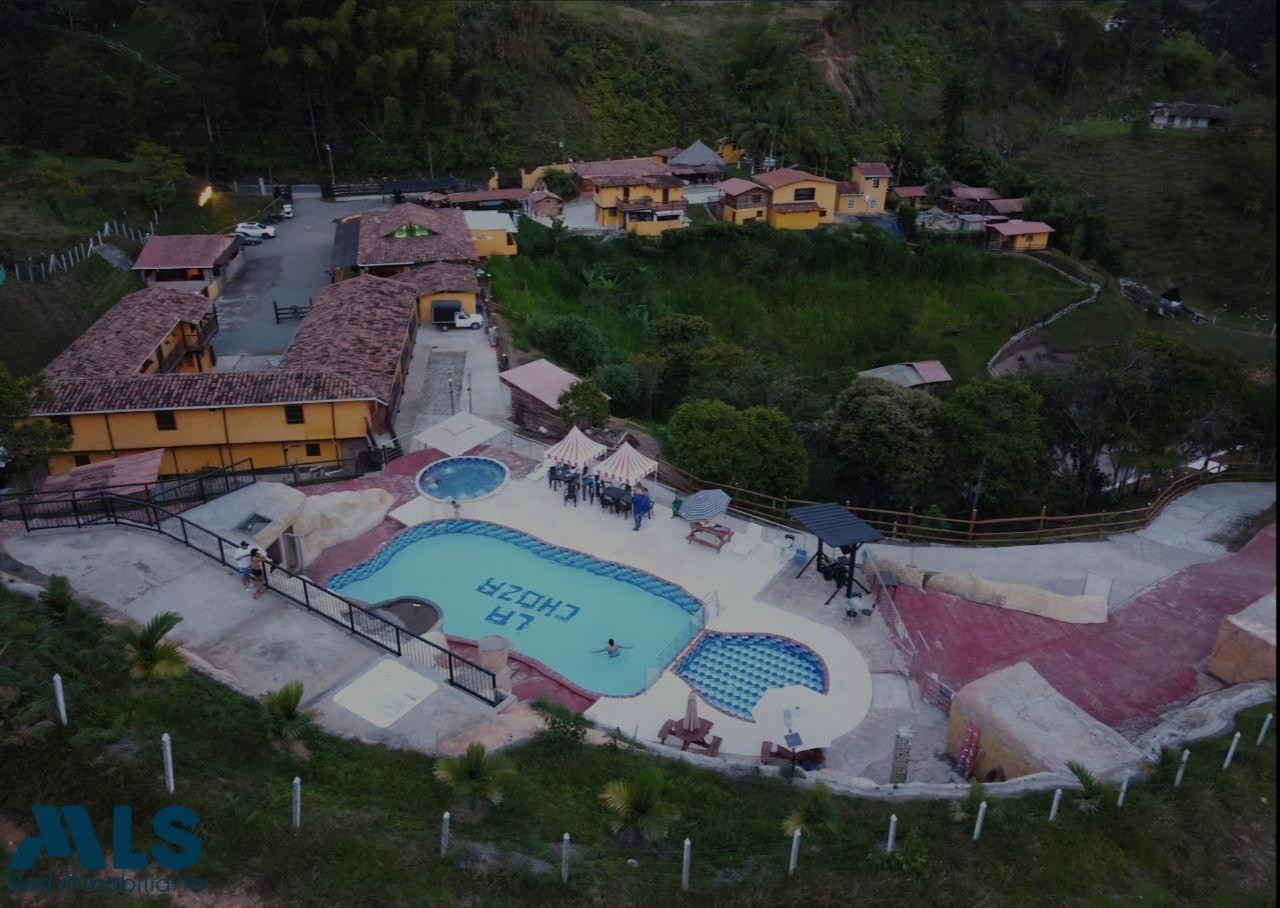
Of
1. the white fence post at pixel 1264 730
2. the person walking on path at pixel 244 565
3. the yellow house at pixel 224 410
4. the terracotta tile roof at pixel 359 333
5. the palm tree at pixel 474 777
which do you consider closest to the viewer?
the palm tree at pixel 474 777

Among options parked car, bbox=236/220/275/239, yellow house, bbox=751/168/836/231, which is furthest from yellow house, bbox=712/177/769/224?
parked car, bbox=236/220/275/239

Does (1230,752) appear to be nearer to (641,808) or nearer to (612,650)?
(641,808)

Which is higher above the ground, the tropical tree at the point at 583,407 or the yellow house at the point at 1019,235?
the yellow house at the point at 1019,235

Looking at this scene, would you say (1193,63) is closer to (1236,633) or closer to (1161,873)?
(1236,633)

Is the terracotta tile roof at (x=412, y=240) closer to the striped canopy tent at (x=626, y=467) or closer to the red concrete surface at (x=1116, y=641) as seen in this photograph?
the striped canopy tent at (x=626, y=467)

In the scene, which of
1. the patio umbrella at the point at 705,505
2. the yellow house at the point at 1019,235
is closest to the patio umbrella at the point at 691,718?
the patio umbrella at the point at 705,505

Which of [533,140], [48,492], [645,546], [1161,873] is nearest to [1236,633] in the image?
[1161,873]
